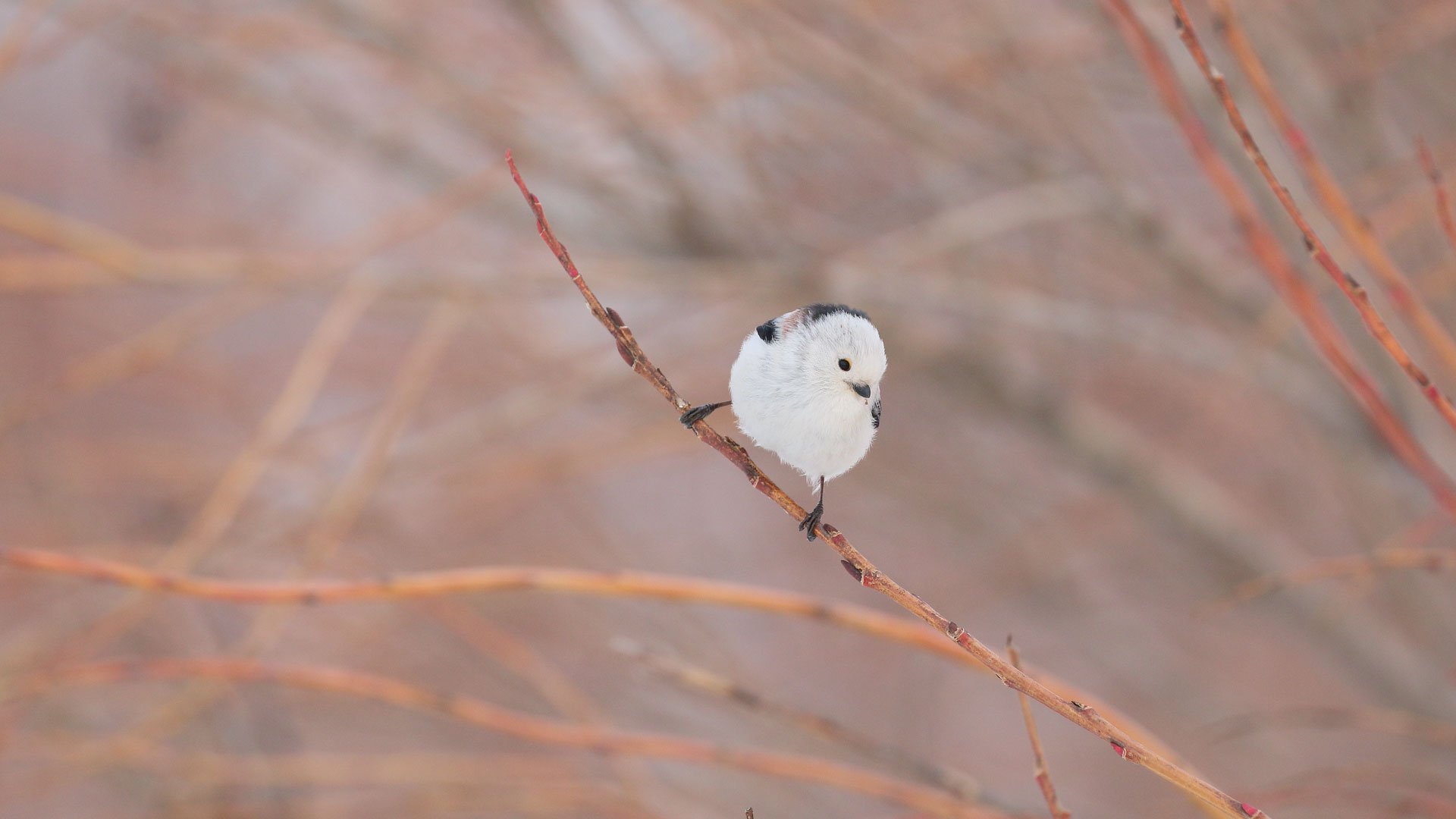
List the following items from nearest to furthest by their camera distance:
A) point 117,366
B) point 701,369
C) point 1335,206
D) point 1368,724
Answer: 1. point 1335,206
2. point 1368,724
3. point 117,366
4. point 701,369

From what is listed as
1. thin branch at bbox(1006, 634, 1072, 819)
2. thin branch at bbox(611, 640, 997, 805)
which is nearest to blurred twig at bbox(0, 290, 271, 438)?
thin branch at bbox(611, 640, 997, 805)

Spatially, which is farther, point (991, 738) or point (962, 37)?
point (991, 738)

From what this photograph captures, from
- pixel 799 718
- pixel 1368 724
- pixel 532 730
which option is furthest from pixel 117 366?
pixel 1368 724

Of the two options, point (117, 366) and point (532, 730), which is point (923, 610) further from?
point (117, 366)

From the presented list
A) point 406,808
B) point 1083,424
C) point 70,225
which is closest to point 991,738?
point 1083,424

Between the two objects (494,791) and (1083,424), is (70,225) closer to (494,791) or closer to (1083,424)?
(494,791)

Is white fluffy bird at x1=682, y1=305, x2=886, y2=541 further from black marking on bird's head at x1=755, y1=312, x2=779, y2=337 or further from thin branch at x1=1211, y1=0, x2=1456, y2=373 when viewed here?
thin branch at x1=1211, y1=0, x2=1456, y2=373

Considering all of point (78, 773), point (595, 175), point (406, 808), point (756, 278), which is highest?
point (595, 175)
